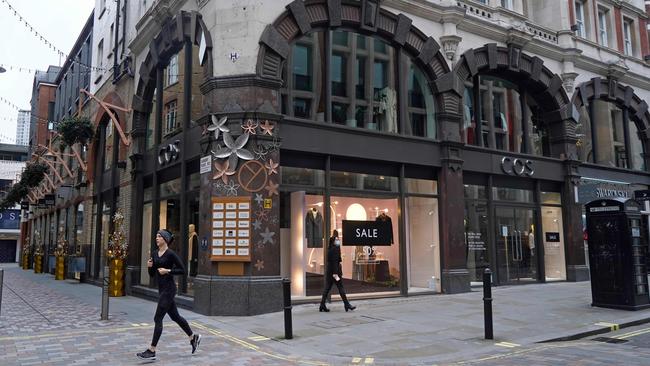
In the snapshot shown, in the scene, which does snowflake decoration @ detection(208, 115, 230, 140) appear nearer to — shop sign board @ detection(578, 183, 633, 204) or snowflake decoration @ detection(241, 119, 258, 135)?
snowflake decoration @ detection(241, 119, 258, 135)

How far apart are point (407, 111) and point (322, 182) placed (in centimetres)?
384

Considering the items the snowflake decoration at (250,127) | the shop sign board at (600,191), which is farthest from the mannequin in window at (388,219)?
the shop sign board at (600,191)

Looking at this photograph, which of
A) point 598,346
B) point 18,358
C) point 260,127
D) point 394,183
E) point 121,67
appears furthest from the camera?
point 121,67

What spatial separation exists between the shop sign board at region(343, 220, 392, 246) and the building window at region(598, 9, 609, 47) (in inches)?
587

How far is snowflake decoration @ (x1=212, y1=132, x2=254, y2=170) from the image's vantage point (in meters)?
11.6

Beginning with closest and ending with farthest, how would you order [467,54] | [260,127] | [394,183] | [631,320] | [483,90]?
[631,320]
[260,127]
[394,183]
[467,54]
[483,90]

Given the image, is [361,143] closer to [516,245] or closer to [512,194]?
[512,194]

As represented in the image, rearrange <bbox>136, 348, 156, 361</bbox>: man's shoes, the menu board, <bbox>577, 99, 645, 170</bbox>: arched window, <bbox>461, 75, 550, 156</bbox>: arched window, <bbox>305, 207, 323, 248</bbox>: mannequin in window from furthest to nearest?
<bbox>577, 99, 645, 170</bbox>: arched window, <bbox>461, 75, 550, 156</bbox>: arched window, <bbox>305, 207, 323, 248</bbox>: mannequin in window, the menu board, <bbox>136, 348, 156, 361</bbox>: man's shoes

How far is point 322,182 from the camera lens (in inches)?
514

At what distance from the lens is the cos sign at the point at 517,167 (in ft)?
56.0

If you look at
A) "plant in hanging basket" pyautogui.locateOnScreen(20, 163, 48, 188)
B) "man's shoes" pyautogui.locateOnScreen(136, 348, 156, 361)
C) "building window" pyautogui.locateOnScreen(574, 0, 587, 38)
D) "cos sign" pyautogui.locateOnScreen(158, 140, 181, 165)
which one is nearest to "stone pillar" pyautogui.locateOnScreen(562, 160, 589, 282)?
"building window" pyautogui.locateOnScreen(574, 0, 587, 38)

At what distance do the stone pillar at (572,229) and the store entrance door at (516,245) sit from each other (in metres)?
1.54

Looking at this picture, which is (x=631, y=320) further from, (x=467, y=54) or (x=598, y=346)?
(x=467, y=54)

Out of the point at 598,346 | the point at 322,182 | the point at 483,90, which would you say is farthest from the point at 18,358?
the point at 483,90
